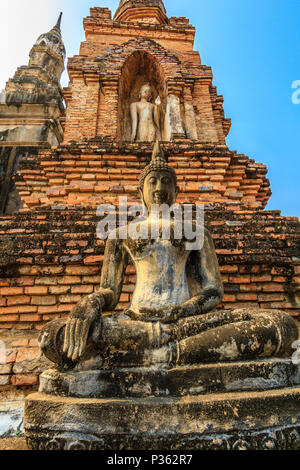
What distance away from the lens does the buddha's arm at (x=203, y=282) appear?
2.35 metres

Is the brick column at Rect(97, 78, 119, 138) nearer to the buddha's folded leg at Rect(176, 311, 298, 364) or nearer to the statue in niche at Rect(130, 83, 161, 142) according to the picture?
the statue in niche at Rect(130, 83, 161, 142)

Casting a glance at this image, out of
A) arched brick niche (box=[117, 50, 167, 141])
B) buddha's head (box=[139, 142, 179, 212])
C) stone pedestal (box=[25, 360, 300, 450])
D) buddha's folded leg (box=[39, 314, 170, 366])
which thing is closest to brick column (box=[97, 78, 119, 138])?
arched brick niche (box=[117, 50, 167, 141])

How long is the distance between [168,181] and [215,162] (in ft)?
7.51

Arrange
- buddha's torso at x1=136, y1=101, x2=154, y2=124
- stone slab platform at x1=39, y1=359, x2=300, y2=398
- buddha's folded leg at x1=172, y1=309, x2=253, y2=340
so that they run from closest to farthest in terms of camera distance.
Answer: stone slab platform at x1=39, y1=359, x2=300, y2=398
buddha's folded leg at x1=172, y1=309, x2=253, y2=340
buddha's torso at x1=136, y1=101, x2=154, y2=124

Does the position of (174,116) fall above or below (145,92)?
below

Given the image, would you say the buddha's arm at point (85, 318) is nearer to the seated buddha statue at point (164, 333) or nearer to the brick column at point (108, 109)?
the seated buddha statue at point (164, 333)

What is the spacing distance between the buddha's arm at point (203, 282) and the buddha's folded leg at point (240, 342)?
398mm

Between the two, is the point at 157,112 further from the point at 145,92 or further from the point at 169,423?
the point at 169,423

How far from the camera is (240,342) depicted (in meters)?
1.86

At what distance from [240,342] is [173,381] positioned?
517 millimetres

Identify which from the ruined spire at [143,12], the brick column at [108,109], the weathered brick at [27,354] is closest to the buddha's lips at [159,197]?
the weathered brick at [27,354]

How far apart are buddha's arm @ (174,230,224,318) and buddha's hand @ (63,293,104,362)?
2.34ft

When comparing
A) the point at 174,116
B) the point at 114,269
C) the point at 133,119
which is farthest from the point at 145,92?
the point at 114,269

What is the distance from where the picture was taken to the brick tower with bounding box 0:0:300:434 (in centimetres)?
339
